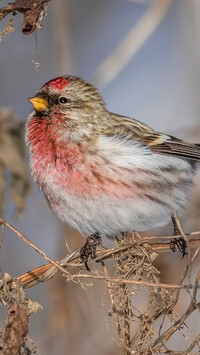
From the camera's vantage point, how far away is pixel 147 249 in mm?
A: 2748

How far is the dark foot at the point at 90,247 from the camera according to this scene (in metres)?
3.36

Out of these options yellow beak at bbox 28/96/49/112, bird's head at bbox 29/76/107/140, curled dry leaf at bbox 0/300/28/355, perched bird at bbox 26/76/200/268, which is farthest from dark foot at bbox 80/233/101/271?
curled dry leaf at bbox 0/300/28/355

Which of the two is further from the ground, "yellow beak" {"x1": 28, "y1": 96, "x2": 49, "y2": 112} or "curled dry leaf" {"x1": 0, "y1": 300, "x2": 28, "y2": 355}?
"yellow beak" {"x1": 28, "y1": 96, "x2": 49, "y2": 112}

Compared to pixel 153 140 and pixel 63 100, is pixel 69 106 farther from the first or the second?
pixel 153 140

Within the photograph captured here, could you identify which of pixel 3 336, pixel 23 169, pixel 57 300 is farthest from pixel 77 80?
pixel 3 336

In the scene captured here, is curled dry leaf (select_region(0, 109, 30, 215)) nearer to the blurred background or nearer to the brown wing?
the blurred background

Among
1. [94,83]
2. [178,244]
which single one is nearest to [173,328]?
[178,244]

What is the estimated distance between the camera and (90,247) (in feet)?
11.7

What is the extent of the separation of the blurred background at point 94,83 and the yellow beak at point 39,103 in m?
0.33

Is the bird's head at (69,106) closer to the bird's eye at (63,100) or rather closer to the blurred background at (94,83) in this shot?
the bird's eye at (63,100)

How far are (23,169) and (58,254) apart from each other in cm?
101

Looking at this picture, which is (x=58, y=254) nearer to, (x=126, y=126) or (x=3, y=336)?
(x=126, y=126)

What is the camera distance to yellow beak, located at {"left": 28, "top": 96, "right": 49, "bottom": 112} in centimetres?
365

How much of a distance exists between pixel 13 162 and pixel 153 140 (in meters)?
0.83
